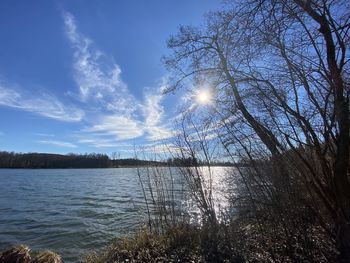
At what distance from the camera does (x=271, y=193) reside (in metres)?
4.93

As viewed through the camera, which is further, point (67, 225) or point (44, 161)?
point (44, 161)

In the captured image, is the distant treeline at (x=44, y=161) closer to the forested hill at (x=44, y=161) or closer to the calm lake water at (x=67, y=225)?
the forested hill at (x=44, y=161)

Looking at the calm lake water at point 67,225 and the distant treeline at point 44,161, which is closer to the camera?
the calm lake water at point 67,225

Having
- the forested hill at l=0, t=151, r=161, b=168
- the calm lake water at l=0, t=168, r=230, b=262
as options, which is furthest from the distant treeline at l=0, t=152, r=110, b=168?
the calm lake water at l=0, t=168, r=230, b=262

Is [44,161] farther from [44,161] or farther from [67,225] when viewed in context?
[67,225]

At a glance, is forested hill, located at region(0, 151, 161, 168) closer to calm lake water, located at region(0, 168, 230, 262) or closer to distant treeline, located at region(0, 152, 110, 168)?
distant treeline, located at region(0, 152, 110, 168)

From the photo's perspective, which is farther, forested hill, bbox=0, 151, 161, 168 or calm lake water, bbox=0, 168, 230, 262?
forested hill, bbox=0, 151, 161, 168

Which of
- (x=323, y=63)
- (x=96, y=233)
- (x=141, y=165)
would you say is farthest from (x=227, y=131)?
(x=96, y=233)

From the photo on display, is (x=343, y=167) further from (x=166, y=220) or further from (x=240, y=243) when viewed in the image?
(x=166, y=220)

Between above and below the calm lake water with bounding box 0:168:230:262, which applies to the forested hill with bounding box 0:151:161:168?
above

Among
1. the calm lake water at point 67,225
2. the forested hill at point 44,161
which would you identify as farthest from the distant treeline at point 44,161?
the calm lake water at point 67,225

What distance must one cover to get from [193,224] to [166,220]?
741 millimetres

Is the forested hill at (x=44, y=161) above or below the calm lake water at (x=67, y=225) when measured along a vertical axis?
above

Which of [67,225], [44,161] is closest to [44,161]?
[44,161]
